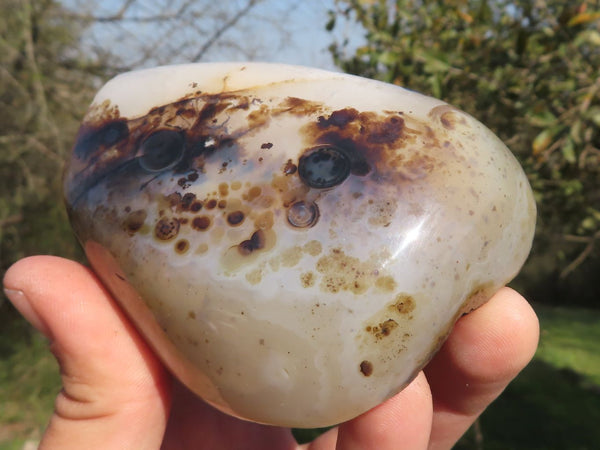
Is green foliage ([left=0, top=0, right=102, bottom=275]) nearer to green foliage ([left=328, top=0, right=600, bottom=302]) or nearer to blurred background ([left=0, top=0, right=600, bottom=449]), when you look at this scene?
blurred background ([left=0, top=0, right=600, bottom=449])

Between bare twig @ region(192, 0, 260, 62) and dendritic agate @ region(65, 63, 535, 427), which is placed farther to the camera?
bare twig @ region(192, 0, 260, 62)

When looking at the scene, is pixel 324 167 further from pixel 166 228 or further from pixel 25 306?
pixel 25 306

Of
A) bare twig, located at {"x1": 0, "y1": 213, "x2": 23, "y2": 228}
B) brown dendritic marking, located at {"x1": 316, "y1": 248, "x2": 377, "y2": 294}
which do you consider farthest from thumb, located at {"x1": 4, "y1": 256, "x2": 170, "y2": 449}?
bare twig, located at {"x1": 0, "y1": 213, "x2": 23, "y2": 228}

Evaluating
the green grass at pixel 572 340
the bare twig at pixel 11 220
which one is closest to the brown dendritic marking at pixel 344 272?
the bare twig at pixel 11 220

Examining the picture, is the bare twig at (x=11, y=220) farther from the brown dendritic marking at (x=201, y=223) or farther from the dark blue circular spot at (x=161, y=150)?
the brown dendritic marking at (x=201, y=223)

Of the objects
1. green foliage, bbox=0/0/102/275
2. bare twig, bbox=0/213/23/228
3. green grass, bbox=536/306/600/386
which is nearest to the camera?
green foliage, bbox=0/0/102/275

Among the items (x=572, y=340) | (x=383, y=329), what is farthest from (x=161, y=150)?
(x=572, y=340)

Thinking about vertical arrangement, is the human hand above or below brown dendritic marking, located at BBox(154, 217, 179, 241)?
below
